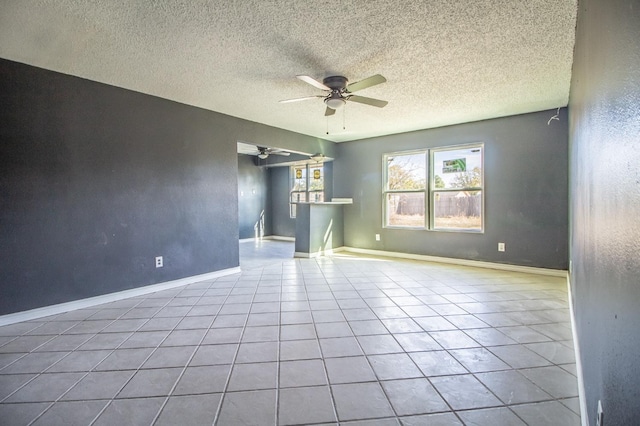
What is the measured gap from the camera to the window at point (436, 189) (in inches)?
199

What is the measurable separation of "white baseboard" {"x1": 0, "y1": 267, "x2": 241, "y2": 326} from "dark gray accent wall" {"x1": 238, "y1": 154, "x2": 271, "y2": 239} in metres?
4.10

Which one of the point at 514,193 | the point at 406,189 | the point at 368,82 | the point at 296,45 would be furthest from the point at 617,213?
the point at 406,189

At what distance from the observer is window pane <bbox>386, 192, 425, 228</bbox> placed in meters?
5.61

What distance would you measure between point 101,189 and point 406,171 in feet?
15.6

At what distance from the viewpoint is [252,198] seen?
28.2 feet

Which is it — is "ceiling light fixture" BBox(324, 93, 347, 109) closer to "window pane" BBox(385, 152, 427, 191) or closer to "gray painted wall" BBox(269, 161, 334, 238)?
"window pane" BBox(385, 152, 427, 191)

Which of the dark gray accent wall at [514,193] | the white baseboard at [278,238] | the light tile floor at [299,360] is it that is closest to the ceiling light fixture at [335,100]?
the light tile floor at [299,360]

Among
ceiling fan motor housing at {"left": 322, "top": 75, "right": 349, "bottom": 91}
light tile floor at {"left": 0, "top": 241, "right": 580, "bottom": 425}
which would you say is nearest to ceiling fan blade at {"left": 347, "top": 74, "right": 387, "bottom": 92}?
ceiling fan motor housing at {"left": 322, "top": 75, "right": 349, "bottom": 91}

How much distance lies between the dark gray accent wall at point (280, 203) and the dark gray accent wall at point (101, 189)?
4.17 metres

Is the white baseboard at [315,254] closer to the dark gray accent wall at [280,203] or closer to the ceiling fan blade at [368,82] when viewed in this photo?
the dark gray accent wall at [280,203]

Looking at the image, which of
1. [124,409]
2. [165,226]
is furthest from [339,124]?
[124,409]

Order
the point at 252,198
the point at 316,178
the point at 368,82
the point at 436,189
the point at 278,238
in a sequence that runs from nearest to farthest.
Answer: the point at 368,82 < the point at 436,189 < the point at 316,178 < the point at 252,198 < the point at 278,238

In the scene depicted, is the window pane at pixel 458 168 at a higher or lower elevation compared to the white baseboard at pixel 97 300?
higher

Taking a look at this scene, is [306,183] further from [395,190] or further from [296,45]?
[296,45]
